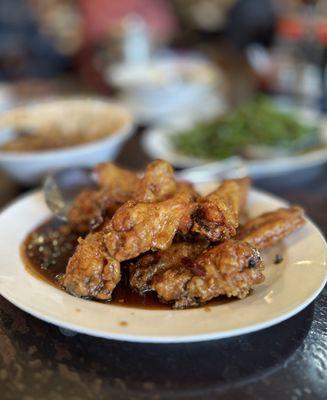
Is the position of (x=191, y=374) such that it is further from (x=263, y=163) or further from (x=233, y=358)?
(x=263, y=163)

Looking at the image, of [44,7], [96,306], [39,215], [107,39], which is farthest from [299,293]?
[44,7]

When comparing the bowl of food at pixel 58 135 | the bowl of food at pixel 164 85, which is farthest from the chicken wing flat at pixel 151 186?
the bowl of food at pixel 164 85

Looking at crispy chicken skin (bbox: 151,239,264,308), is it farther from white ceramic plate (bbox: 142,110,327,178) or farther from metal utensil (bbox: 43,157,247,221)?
white ceramic plate (bbox: 142,110,327,178)

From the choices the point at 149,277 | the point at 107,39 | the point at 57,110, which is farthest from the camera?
the point at 107,39

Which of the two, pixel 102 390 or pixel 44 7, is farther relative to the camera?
pixel 44 7

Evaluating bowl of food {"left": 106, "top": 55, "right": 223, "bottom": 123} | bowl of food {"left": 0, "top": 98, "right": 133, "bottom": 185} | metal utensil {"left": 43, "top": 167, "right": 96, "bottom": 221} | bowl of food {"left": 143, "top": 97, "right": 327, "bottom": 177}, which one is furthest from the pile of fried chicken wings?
bowl of food {"left": 106, "top": 55, "right": 223, "bottom": 123}

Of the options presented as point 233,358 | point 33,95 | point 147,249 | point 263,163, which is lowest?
point 33,95

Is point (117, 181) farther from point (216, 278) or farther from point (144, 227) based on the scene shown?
point (216, 278)

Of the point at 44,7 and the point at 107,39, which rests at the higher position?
the point at 107,39

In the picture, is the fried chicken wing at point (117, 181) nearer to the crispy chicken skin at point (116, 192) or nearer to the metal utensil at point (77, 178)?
the crispy chicken skin at point (116, 192)
